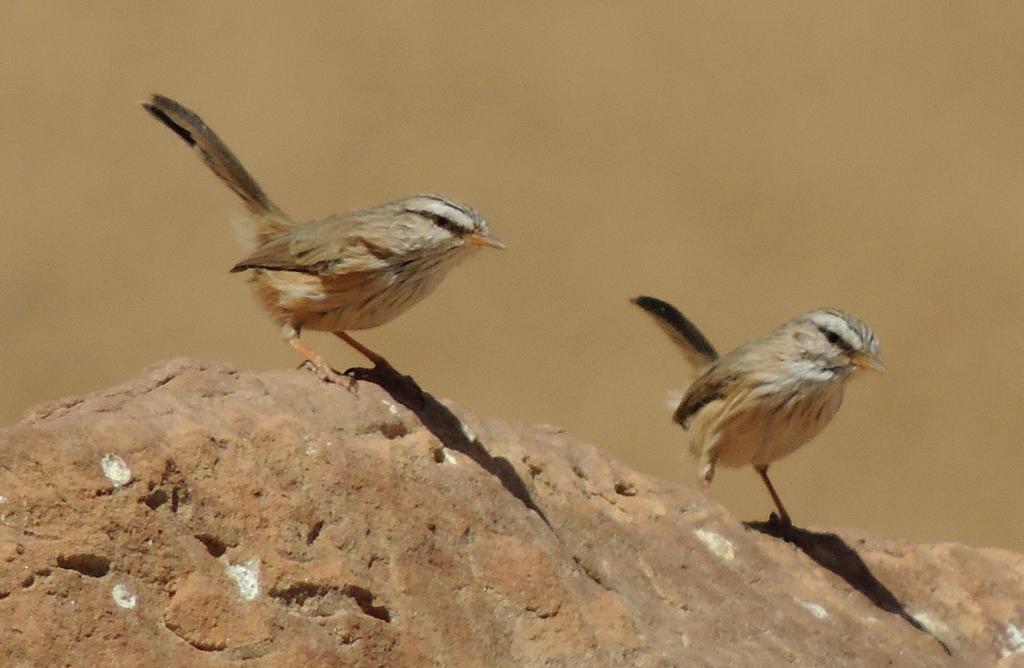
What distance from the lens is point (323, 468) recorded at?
13.6ft

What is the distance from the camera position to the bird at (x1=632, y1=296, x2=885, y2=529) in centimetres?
674

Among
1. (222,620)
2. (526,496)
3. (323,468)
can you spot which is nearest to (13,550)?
(222,620)

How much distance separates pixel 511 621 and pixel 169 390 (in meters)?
1.21

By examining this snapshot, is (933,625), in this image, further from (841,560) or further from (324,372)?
(324,372)

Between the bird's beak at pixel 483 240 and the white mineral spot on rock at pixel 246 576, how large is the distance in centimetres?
201

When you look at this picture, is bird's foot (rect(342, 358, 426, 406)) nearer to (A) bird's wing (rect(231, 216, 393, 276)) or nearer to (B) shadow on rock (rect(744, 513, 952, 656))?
(A) bird's wing (rect(231, 216, 393, 276))

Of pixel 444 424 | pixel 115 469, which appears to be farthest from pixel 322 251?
pixel 115 469

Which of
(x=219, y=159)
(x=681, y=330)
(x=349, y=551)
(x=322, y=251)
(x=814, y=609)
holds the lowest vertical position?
(x=349, y=551)

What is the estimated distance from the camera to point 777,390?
22.4 ft

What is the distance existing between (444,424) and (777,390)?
2377 mm

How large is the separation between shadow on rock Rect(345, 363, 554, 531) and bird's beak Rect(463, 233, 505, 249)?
0.67 metres

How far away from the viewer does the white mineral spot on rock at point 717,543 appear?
Result: 5.40m

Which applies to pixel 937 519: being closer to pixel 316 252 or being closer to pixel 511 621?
pixel 316 252

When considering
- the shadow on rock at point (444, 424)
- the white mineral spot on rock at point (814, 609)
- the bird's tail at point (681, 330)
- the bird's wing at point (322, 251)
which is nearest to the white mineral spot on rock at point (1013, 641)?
the white mineral spot on rock at point (814, 609)
